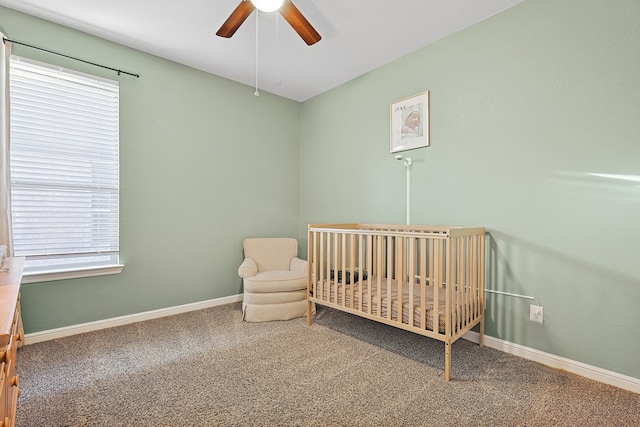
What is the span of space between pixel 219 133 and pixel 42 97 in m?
1.35

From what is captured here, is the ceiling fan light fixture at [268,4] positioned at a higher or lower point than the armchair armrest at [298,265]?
higher

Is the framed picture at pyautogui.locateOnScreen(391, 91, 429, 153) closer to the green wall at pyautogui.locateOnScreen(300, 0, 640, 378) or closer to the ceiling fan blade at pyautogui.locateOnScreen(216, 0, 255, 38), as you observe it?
the green wall at pyautogui.locateOnScreen(300, 0, 640, 378)

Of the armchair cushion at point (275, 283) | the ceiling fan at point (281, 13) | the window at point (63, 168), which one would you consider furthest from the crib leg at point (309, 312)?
the ceiling fan at point (281, 13)

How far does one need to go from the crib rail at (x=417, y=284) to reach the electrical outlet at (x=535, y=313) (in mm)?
286

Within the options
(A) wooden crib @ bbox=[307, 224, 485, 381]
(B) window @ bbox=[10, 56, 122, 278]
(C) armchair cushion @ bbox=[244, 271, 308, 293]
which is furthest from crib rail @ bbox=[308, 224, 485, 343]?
(B) window @ bbox=[10, 56, 122, 278]

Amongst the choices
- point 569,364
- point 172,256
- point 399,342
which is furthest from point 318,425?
point 172,256

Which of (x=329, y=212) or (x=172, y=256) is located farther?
(x=329, y=212)

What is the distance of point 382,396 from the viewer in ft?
5.34

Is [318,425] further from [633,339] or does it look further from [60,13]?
[60,13]

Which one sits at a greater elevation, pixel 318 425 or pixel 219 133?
pixel 219 133

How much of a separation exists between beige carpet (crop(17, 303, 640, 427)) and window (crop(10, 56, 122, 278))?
68cm

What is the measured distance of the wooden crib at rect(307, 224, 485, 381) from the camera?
183 cm

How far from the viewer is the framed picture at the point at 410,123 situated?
2.57m

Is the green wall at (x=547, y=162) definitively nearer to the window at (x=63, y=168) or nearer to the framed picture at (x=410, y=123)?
the framed picture at (x=410, y=123)
